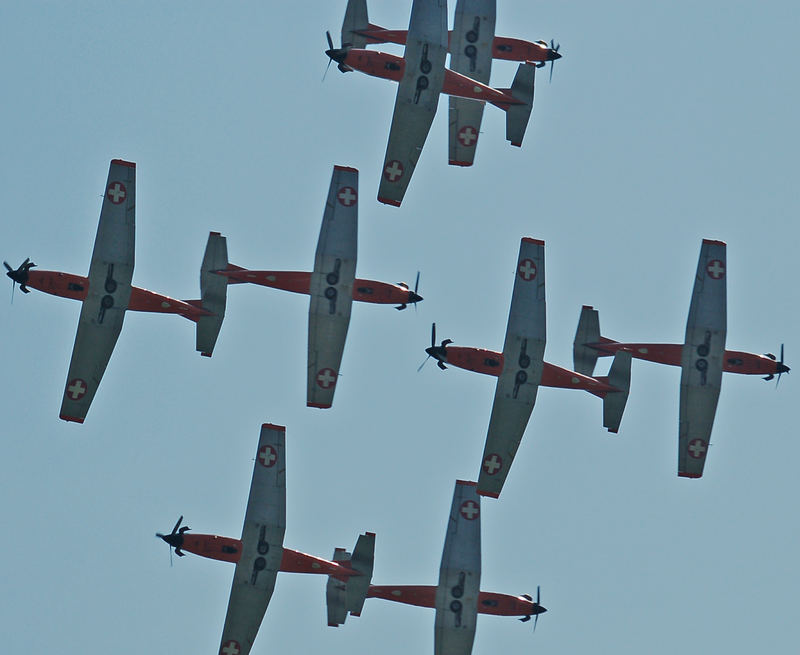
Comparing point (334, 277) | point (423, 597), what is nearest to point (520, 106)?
point (334, 277)

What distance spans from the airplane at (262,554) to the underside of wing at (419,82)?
44.1 ft

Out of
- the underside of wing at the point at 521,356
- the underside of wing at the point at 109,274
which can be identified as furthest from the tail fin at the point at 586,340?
the underside of wing at the point at 109,274

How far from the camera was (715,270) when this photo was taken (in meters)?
97.7

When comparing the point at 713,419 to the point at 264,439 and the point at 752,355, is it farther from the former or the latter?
the point at 264,439

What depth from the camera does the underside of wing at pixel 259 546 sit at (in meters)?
96.1

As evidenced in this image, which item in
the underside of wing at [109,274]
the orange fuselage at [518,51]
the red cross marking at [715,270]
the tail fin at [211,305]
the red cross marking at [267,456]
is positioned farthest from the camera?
the orange fuselage at [518,51]

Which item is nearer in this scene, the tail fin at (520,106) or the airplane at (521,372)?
the airplane at (521,372)

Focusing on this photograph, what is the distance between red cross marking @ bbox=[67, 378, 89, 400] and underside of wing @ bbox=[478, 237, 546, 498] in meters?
17.2

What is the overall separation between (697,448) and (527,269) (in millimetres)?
10972

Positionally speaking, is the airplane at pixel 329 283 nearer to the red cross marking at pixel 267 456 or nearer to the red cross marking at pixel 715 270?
the red cross marking at pixel 267 456

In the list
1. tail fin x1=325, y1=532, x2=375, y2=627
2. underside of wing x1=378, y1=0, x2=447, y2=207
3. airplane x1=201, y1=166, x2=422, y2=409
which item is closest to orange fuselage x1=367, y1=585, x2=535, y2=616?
tail fin x1=325, y1=532, x2=375, y2=627

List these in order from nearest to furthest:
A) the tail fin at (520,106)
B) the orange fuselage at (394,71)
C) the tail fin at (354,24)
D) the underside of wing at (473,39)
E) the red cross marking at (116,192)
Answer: the red cross marking at (116,192) → the orange fuselage at (394,71) → the tail fin at (520,106) → the underside of wing at (473,39) → the tail fin at (354,24)

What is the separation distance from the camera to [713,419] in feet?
320

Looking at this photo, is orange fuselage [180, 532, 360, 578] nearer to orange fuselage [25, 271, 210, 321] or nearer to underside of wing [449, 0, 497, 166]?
orange fuselage [25, 271, 210, 321]
